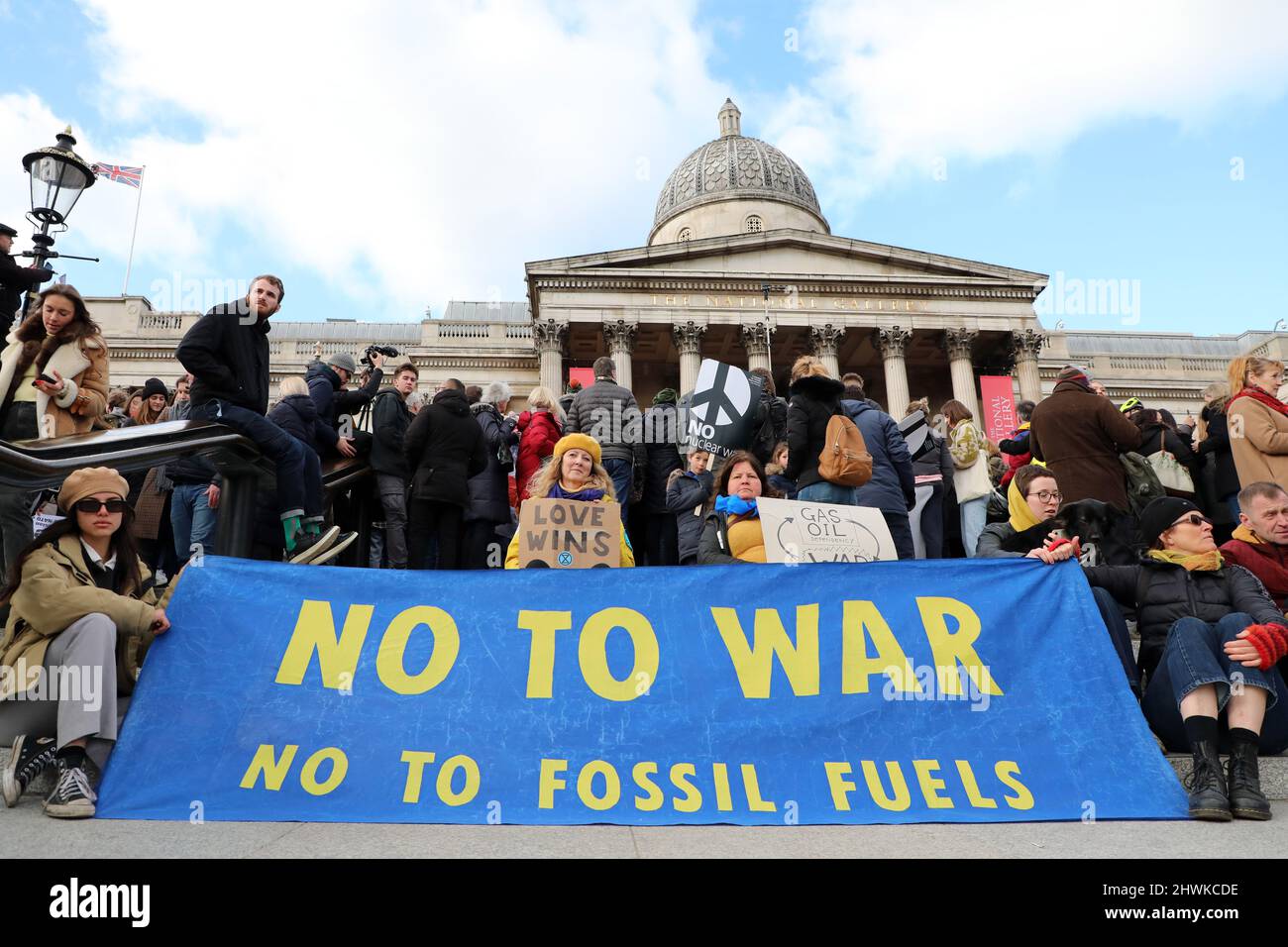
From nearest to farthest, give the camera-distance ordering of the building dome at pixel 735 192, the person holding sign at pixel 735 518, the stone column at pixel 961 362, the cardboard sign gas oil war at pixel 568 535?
the cardboard sign gas oil war at pixel 568 535 < the person holding sign at pixel 735 518 < the stone column at pixel 961 362 < the building dome at pixel 735 192

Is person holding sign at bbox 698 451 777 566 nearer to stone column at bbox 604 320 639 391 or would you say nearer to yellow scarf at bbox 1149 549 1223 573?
yellow scarf at bbox 1149 549 1223 573

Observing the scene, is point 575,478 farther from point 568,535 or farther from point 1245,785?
point 1245,785

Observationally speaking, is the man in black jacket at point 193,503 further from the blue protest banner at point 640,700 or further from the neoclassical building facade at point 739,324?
the neoclassical building facade at point 739,324

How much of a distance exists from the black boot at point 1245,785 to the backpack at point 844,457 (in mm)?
2775

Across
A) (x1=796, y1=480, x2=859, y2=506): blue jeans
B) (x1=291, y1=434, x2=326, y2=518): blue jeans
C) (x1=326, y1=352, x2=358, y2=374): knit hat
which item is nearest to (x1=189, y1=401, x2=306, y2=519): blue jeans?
(x1=291, y1=434, x2=326, y2=518): blue jeans

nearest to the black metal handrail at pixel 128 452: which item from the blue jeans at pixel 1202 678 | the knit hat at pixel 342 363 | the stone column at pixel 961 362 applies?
the knit hat at pixel 342 363

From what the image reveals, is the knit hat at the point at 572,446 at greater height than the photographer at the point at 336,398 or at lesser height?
lesser

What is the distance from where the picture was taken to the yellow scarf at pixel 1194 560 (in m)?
4.77

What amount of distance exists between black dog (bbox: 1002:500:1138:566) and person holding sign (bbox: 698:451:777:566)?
→ 5.97 feet

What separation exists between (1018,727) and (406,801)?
271 centimetres

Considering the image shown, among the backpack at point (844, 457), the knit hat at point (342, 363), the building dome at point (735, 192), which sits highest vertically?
the building dome at point (735, 192)

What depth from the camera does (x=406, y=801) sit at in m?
3.65
